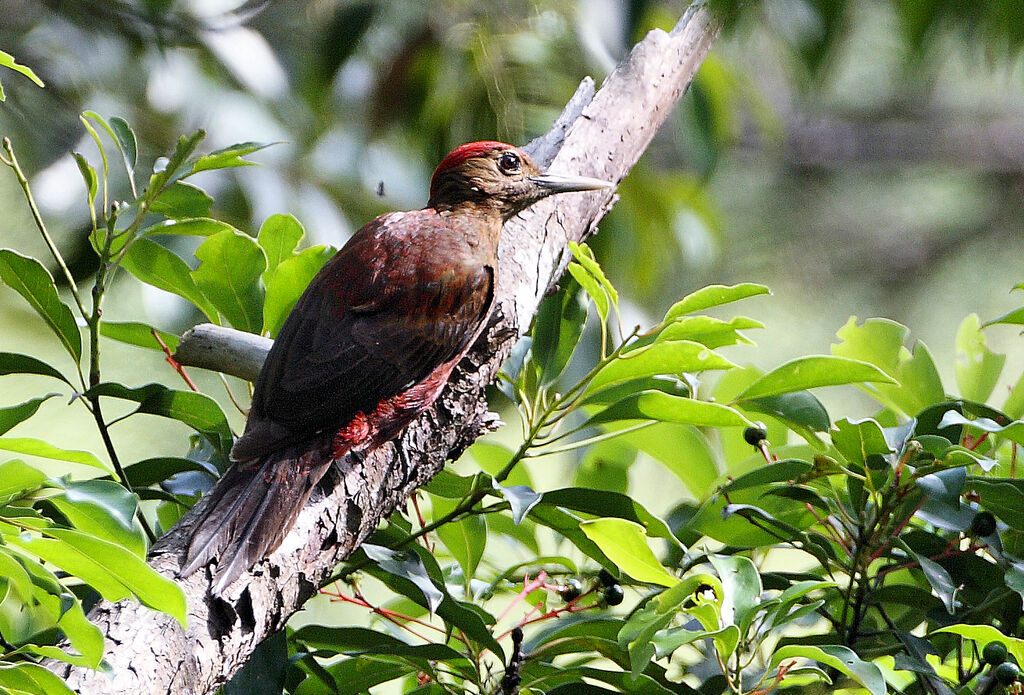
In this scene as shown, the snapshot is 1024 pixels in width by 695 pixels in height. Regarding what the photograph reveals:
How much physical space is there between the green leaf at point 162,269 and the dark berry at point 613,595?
812 millimetres

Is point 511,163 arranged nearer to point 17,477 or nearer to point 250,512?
point 250,512

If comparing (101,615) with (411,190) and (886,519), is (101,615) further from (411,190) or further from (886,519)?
(411,190)

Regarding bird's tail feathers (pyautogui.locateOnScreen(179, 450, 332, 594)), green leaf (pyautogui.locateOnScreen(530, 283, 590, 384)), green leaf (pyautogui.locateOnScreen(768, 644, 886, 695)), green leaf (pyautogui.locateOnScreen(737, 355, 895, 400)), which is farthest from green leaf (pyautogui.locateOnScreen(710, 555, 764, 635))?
bird's tail feathers (pyautogui.locateOnScreen(179, 450, 332, 594))

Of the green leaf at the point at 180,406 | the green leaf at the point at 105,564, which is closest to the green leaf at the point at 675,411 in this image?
the green leaf at the point at 180,406

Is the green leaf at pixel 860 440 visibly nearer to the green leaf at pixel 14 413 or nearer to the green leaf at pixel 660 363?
the green leaf at pixel 660 363

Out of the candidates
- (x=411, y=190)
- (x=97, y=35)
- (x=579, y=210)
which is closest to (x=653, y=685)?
(x=579, y=210)

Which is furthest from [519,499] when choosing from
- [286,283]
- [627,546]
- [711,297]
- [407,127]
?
[407,127]

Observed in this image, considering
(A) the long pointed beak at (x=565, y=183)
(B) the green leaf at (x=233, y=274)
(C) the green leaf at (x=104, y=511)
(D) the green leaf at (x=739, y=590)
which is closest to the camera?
(C) the green leaf at (x=104, y=511)

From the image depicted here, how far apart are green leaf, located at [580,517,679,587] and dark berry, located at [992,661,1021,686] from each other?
39 centimetres

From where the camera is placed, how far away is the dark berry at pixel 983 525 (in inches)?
51.0

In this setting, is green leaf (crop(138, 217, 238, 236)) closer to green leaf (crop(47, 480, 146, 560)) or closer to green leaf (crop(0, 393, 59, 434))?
green leaf (crop(0, 393, 59, 434))

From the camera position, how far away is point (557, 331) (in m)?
1.60

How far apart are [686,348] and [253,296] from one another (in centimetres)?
75

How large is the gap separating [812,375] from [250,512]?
0.81m
